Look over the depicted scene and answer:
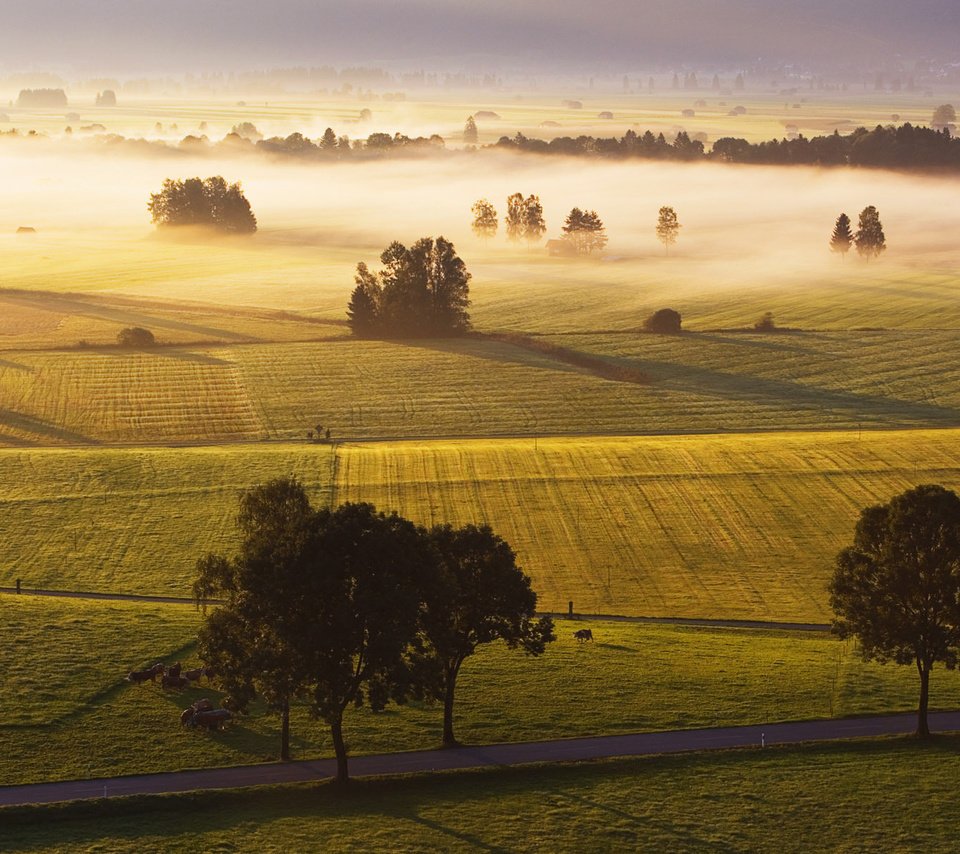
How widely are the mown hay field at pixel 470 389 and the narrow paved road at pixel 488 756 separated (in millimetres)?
50380

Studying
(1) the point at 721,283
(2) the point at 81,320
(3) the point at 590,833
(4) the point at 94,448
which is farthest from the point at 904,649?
(1) the point at 721,283

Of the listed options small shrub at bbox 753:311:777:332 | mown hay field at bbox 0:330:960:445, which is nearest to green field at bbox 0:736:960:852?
mown hay field at bbox 0:330:960:445

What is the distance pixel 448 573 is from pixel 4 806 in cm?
1596

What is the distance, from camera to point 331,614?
45.2 meters

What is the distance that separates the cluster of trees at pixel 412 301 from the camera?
142 meters

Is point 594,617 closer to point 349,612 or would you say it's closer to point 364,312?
point 349,612

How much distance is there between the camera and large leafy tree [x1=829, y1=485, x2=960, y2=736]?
4894cm

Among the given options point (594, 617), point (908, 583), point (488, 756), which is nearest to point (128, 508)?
point (594, 617)

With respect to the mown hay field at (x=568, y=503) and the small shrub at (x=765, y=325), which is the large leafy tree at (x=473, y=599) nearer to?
the mown hay field at (x=568, y=503)

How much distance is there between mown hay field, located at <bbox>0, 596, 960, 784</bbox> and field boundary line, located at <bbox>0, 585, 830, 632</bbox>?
990 millimetres

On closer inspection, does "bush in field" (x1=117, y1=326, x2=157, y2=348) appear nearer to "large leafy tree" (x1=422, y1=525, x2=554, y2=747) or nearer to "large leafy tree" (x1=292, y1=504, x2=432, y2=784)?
"large leafy tree" (x1=422, y1=525, x2=554, y2=747)

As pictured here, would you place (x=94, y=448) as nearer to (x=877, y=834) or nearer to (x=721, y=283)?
(x=877, y=834)

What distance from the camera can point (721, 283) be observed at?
180 meters

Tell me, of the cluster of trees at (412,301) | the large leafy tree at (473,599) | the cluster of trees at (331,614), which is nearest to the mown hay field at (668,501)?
the large leafy tree at (473,599)
